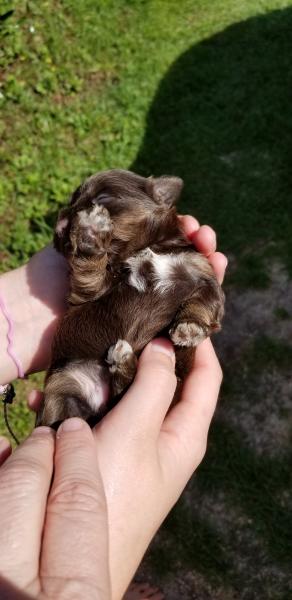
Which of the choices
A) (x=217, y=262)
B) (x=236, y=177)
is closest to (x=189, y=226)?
(x=217, y=262)

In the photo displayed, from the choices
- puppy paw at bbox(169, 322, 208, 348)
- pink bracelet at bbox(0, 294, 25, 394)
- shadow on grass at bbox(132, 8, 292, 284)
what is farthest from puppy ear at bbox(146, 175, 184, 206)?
shadow on grass at bbox(132, 8, 292, 284)

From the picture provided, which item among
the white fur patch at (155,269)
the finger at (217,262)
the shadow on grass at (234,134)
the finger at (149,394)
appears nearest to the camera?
the finger at (149,394)

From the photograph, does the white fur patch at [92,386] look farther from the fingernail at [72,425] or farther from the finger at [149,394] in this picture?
the fingernail at [72,425]

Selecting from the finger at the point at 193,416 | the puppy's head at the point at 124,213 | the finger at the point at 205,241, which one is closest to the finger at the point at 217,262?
the finger at the point at 205,241

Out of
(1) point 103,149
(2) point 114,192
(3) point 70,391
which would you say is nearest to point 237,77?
(1) point 103,149

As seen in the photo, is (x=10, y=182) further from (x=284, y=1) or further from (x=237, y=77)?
(x=284, y=1)

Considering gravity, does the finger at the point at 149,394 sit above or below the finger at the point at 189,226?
above

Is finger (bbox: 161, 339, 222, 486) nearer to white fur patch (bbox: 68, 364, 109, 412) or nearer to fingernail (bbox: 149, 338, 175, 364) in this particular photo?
fingernail (bbox: 149, 338, 175, 364)
